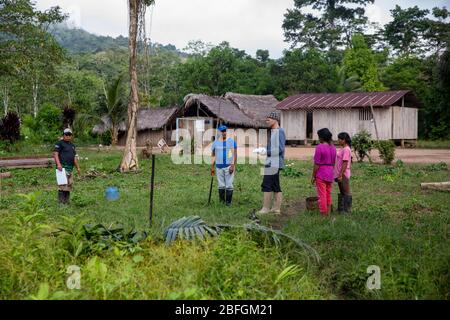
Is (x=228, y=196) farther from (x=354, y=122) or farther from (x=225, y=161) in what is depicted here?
(x=354, y=122)

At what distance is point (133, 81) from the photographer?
51.6 feet

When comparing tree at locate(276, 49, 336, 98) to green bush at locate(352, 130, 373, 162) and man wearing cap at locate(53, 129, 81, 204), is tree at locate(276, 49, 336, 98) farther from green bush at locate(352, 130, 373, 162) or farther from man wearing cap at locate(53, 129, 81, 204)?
man wearing cap at locate(53, 129, 81, 204)

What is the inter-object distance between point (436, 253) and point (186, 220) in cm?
256

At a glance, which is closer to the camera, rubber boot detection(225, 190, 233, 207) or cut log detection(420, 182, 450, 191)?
rubber boot detection(225, 190, 233, 207)

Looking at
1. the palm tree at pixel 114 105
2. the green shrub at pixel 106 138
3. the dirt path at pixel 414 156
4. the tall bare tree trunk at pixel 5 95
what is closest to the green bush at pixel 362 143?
the dirt path at pixel 414 156

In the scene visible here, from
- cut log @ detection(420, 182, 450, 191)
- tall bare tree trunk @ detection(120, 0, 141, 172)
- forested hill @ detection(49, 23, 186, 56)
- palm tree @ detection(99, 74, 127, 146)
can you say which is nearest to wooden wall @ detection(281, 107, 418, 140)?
palm tree @ detection(99, 74, 127, 146)

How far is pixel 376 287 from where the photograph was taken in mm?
4051

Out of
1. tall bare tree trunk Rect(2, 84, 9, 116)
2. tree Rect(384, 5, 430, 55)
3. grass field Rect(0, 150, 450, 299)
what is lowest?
grass field Rect(0, 150, 450, 299)

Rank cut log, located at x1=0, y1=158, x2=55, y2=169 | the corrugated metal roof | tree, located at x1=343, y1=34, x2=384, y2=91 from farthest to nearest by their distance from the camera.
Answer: tree, located at x1=343, y1=34, x2=384, y2=91, the corrugated metal roof, cut log, located at x1=0, y1=158, x2=55, y2=169

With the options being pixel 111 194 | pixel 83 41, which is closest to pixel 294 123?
pixel 111 194

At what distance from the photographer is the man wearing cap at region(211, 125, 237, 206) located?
28.0 ft

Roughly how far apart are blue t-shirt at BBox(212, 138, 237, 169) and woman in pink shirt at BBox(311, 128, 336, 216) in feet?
6.00

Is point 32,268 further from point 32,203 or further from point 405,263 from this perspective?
point 405,263
